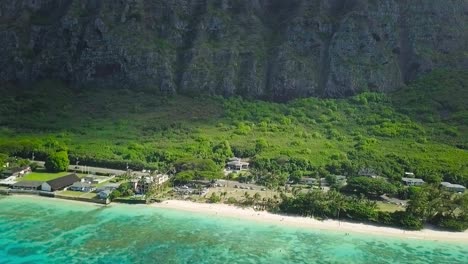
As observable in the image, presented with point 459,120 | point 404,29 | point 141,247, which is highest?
point 404,29

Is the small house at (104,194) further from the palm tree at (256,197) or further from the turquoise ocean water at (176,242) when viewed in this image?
the palm tree at (256,197)

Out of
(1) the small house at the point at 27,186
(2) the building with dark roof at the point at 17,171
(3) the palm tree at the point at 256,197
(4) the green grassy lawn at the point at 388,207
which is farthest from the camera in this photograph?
(2) the building with dark roof at the point at 17,171

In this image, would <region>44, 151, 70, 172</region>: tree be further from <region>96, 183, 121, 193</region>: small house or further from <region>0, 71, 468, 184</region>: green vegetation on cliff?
<region>96, 183, 121, 193</region>: small house

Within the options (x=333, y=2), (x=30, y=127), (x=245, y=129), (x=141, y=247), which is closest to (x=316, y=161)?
(x=245, y=129)

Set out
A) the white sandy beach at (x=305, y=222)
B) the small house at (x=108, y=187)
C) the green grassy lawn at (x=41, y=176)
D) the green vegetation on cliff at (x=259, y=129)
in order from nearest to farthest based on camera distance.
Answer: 1. the white sandy beach at (x=305, y=222)
2. the small house at (x=108, y=187)
3. the green grassy lawn at (x=41, y=176)
4. the green vegetation on cliff at (x=259, y=129)

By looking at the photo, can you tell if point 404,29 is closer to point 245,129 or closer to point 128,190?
point 245,129

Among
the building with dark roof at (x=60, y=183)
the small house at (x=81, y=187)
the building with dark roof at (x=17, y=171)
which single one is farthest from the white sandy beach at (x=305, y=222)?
the building with dark roof at (x=17, y=171)

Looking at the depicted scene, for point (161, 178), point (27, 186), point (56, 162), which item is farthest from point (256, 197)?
point (56, 162)

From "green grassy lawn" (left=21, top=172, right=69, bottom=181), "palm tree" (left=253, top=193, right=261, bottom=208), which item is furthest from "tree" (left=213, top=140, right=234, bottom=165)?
"green grassy lawn" (left=21, top=172, right=69, bottom=181)
